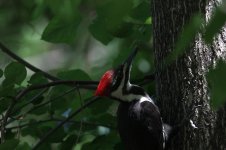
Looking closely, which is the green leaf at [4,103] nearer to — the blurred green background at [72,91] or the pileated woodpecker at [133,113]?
the blurred green background at [72,91]

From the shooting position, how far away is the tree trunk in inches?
75.0

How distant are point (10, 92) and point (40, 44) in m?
2.28

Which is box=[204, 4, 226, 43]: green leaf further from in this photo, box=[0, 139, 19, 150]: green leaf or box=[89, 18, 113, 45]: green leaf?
box=[89, 18, 113, 45]: green leaf

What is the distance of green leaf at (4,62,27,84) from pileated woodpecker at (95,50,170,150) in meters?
0.40

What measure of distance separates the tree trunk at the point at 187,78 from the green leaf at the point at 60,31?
559mm

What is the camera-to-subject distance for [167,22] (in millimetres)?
2090

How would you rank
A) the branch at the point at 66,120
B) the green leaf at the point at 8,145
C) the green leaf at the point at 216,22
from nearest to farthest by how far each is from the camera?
the green leaf at the point at 216,22
the green leaf at the point at 8,145
the branch at the point at 66,120

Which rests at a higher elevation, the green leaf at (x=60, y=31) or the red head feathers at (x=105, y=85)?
the green leaf at (x=60, y=31)

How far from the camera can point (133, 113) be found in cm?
247

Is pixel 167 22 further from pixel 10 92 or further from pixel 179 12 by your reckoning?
pixel 10 92

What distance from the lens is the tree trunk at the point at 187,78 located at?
1.91 m

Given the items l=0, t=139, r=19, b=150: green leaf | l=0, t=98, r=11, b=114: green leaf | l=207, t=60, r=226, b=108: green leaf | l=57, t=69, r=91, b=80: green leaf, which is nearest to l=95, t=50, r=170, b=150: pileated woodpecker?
l=57, t=69, r=91, b=80: green leaf

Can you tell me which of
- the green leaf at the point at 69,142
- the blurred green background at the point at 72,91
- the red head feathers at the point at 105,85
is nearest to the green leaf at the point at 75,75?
the blurred green background at the point at 72,91

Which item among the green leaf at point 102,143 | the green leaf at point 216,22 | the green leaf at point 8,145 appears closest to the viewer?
the green leaf at point 216,22
